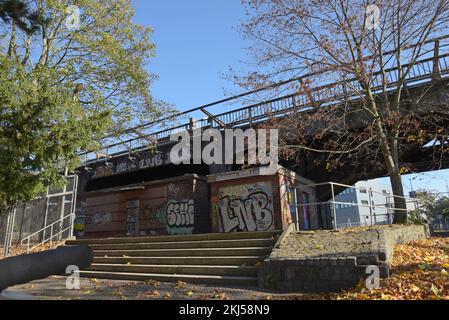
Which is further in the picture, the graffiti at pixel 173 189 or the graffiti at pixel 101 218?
the graffiti at pixel 101 218

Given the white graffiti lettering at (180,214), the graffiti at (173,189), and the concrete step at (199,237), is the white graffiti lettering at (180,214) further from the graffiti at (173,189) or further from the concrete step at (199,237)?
the concrete step at (199,237)

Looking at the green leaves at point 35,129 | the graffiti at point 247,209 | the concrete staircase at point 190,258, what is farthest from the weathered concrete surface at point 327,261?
the green leaves at point 35,129

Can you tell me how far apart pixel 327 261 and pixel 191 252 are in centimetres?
496

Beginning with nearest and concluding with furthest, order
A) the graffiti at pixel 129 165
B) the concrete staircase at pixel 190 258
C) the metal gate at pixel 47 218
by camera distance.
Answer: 1. the concrete staircase at pixel 190 258
2. the metal gate at pixel 47 218
3. the graffiti at pixel 129 165

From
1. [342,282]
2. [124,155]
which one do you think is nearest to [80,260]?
[342,282]

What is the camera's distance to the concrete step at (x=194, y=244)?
1054 centimetres

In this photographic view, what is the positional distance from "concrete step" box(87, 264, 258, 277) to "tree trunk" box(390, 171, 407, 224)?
22.2 feet

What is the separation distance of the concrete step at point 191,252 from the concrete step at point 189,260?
0.32m

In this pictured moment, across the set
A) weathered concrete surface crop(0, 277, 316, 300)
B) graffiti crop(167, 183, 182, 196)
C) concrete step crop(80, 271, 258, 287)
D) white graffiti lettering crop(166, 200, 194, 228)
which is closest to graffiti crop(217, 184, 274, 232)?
white graffiti lettering crop(166, 200, 194, 228)

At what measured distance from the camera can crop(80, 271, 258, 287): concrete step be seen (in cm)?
870

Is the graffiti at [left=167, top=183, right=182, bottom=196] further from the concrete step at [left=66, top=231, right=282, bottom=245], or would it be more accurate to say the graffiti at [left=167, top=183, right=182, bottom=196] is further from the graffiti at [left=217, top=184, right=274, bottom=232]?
the concrete step at [left=66, top=231, right=282, bottom=245]

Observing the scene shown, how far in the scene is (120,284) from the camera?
9789 millimetres

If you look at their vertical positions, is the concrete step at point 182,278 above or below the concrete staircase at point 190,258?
below

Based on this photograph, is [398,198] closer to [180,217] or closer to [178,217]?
[180,217]
